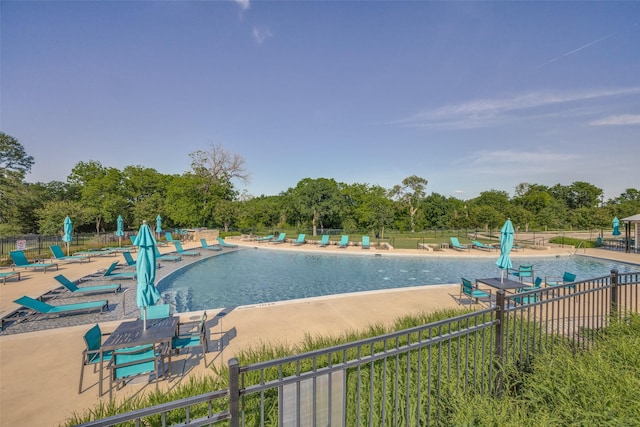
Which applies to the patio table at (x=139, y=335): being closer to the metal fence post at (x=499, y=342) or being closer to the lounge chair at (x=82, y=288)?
the metal fence post at (x=499, y=342)

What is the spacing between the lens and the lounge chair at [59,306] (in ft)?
21.7

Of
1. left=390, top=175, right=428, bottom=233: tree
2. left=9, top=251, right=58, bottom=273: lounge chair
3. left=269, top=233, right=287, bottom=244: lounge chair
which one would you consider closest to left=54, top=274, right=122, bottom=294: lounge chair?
left=9, top=251, right=58, bottom=273: lounge chair

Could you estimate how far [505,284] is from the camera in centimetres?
789

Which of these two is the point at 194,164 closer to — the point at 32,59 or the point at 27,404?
the point at 32,59

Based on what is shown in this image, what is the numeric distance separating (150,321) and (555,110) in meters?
24.7

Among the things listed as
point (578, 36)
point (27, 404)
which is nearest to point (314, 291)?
point (27, 404)

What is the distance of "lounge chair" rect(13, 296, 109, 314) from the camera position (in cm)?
660

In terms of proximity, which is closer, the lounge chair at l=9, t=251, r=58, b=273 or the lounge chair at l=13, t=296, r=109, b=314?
the lounge chair at l=13, t=296, r=109, b=314

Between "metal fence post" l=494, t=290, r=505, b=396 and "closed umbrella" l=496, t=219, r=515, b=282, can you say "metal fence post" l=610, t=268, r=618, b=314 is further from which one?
"metal fence post" l=494, t=290, r=505, b=396

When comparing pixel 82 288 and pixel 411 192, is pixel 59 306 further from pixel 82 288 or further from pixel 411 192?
pixel 411 192

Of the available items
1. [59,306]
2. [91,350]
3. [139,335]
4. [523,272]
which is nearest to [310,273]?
[523,272]

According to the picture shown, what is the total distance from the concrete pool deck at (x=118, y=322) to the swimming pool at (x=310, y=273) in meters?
2.47

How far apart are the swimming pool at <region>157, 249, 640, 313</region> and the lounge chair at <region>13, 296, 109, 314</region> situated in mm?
2032

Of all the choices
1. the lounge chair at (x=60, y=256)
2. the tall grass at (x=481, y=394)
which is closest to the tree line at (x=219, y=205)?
the lounge chair at (x=60, y=256)
